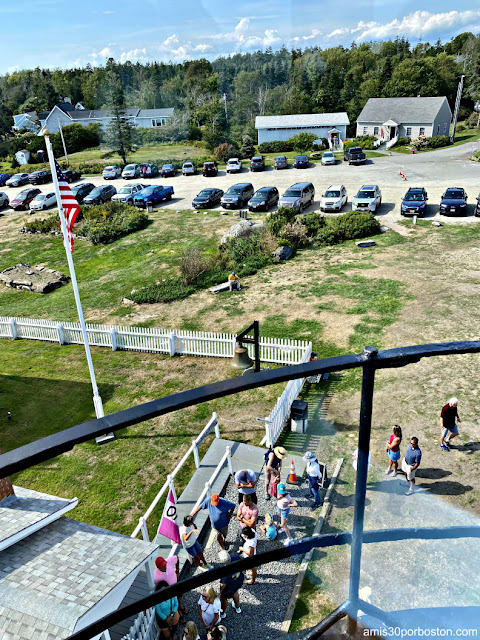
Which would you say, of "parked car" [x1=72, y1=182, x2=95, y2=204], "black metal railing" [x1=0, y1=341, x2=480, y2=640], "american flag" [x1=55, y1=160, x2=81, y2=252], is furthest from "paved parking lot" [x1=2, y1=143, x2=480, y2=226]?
"black metal railing" [x1=0, y1=341, x2=480, y2=640]

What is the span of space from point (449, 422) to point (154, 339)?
1117 cm

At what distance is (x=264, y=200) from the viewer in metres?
34.8

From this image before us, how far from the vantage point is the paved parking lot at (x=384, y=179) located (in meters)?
36.3

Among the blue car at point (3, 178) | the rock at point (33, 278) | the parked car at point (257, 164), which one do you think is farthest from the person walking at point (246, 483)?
the blue car at point (3, 178)

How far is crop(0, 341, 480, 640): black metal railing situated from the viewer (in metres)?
1.52

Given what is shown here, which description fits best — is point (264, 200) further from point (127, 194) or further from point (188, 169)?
point (188, 169)

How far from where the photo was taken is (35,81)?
112500mm

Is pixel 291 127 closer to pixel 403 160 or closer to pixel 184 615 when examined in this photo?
pixel 403 160

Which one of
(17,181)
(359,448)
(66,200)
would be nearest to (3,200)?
(17,181)

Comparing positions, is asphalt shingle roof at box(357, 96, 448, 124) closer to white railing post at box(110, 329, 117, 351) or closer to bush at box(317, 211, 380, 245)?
bush at box(317, 211, 380, 245)

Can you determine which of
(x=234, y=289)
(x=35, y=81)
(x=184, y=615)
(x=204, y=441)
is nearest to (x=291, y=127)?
(x=234, y=289)

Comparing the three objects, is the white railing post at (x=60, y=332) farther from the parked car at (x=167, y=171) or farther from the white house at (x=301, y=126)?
the white house at (x=301, y=126)

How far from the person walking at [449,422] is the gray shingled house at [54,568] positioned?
612cm

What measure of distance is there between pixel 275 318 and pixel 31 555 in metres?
14.6
